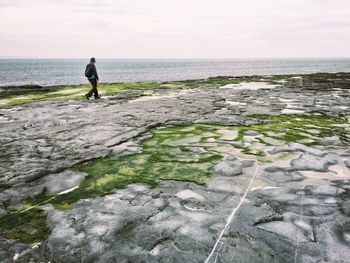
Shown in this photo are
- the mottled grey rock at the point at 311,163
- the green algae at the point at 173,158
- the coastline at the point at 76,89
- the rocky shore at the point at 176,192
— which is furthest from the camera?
the coastline at the point at 76,89

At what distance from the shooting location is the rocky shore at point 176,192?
10.9 feet

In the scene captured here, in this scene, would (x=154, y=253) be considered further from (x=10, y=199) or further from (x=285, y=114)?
(x=285, y=114)

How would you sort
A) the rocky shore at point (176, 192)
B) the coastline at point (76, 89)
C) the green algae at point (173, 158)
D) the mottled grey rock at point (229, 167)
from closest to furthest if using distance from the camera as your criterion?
the rocky shore at point (176, 192) < the green algae at point (173, 158) < the mottled grey rock at point (229, 167) < the coastline at point (76, 89)

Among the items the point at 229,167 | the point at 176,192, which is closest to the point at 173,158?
the point at 229,167

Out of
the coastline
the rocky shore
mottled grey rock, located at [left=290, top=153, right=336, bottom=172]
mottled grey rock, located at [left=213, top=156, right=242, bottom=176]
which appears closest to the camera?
the rocky shore

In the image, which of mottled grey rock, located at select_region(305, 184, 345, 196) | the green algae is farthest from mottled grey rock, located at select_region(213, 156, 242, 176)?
mottled grey rock, located at select_region(305, 184, 345, 196)

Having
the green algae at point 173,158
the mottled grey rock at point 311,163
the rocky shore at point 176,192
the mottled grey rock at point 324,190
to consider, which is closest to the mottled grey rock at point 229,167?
the rocky shore at point 176,192

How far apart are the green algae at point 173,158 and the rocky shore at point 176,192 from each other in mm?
24

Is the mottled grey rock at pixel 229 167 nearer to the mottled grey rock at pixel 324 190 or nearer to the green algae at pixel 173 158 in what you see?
the green algae at pixel 173 158

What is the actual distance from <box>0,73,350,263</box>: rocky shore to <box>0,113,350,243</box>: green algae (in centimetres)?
2

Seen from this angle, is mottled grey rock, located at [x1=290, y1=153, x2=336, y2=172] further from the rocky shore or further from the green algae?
the green algae

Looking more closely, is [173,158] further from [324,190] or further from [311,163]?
[324,190]

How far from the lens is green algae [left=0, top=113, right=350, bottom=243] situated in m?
4.16

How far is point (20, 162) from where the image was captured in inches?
245
